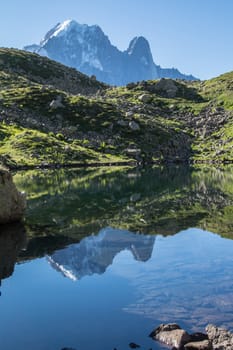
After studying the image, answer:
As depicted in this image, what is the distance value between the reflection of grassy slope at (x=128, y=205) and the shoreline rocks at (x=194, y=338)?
89.2 ft

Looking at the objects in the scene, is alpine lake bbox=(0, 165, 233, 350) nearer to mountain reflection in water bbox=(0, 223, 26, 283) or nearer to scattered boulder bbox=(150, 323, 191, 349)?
mountain reflection in water bbox=(0, 223, 26, 283)

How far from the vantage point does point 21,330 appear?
82.3 ft

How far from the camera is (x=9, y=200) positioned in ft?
174

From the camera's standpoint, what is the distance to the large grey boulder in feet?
174

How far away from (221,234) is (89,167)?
109810 mm

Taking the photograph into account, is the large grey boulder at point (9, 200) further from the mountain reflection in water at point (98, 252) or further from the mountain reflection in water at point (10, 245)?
the mountain reflection in water at point (98, 252)

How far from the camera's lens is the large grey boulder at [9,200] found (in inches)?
2084

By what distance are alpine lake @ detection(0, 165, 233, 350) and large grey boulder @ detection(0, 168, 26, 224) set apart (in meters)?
1.31

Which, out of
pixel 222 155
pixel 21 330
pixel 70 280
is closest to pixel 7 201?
pixel 70 280

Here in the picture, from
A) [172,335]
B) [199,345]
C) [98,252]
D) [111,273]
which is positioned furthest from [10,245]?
[199,345]

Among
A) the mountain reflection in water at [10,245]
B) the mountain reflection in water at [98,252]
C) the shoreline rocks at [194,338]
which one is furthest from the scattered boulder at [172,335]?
the mountain reflection in water at [10,245]

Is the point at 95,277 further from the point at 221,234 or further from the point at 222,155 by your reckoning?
the point at 222,155

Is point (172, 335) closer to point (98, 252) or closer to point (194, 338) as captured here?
point (194, 338)

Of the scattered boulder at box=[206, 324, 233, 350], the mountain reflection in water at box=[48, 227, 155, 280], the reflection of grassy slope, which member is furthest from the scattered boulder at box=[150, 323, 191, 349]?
the reflection of grassy slope
